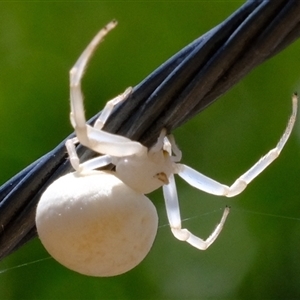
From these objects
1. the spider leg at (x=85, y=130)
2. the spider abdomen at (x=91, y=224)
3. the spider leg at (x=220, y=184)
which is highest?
the spider leg at (x=85, y=130)

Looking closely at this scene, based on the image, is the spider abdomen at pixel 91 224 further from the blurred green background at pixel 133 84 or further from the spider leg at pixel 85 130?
the blurred green background at pixel 133 84

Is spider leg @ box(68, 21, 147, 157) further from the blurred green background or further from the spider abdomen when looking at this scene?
the blurred green background

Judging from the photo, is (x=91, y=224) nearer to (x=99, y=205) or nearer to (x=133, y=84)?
(x=99, y=205)

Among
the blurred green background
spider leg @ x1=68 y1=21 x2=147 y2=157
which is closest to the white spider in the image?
spider leg @ x1=68 y1=21 x2=147 y2=157

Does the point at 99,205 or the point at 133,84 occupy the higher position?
the point at 99,205

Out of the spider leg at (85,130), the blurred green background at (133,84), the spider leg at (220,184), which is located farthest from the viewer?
the blurred green background at (133,84)

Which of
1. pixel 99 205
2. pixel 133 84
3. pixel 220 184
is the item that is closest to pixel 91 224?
pixel 99 205

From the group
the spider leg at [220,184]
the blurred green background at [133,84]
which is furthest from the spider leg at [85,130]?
the blurred green background at [133,84]
